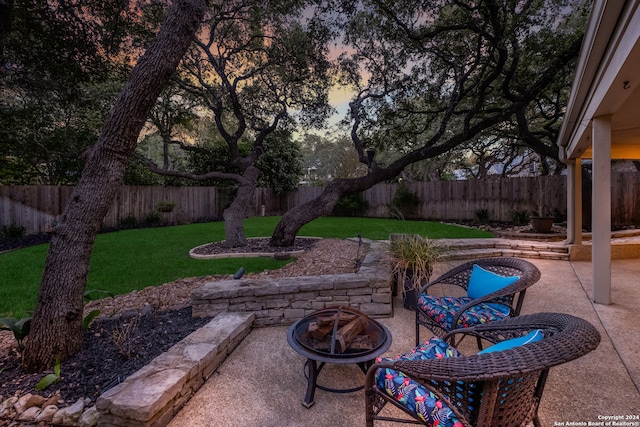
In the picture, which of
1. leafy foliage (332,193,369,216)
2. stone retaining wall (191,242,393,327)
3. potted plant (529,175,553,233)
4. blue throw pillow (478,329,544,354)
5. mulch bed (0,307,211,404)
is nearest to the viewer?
blue throw pillow (478,329,544,354)

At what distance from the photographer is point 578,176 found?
599 cm

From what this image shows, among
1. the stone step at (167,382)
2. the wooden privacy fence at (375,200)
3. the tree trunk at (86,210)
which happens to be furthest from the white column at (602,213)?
the wooden privacy fence at (375,200)

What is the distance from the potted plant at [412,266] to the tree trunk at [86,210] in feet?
9.52

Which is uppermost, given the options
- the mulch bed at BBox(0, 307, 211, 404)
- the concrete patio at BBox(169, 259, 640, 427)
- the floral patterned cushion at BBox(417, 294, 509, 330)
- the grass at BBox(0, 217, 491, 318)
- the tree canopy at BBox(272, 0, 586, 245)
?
the tree canopy at BBox(272, 0, 586, 245)

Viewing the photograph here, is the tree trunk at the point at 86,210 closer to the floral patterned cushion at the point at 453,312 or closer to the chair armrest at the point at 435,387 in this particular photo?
the chair armrest at the point at 435,387

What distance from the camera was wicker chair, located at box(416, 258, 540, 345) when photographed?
7.27ft

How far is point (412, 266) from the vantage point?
348cm

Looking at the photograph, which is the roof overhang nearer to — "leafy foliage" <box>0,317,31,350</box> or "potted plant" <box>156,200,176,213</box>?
"leafy foliage" <box>0,317,31,350</box>

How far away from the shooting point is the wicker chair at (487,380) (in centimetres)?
113

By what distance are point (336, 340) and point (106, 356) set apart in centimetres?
182

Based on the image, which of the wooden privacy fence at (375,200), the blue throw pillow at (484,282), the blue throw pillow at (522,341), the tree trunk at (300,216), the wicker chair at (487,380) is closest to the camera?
the wicker chair at (487,380)

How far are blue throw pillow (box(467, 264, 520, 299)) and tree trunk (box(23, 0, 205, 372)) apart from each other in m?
3.16

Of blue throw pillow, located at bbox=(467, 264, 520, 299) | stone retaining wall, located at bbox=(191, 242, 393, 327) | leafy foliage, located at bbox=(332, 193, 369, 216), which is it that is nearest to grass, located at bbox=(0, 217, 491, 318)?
stone retaining wall, located at bbox=(191, 242, 393, 327)

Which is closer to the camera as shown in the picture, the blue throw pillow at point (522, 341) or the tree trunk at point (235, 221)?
the blue throw pillow at point (522, 341)
